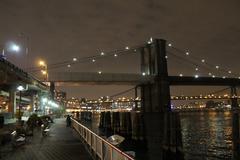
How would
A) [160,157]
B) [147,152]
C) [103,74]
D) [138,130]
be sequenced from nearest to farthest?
1. [160,157]
2. [147,152]
3. [138,130]
4. [103,74]

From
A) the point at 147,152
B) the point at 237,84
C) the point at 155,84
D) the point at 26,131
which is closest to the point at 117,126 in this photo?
the point at 147,152

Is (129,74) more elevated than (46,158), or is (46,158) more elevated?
(129,74)

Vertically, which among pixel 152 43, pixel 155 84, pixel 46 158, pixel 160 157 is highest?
pixel 152 43

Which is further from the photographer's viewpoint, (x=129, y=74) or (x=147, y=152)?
(x=129, y=74)

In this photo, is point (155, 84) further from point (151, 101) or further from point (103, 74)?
point (103, 74)

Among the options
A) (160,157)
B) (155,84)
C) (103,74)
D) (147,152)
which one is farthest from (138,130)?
(103,74)

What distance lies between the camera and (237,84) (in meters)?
109

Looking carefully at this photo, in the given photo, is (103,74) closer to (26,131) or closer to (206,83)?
(206,83)

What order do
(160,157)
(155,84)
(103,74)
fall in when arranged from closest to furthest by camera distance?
1. (160,157)
2. (155,84)
3. (103,74)

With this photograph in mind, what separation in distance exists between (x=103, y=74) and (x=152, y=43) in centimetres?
2004

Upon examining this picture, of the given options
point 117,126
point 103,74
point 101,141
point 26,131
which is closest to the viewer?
point 101,141

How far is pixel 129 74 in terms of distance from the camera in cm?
11319

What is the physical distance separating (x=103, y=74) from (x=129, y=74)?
28.3 ft

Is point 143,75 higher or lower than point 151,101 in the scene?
higher
